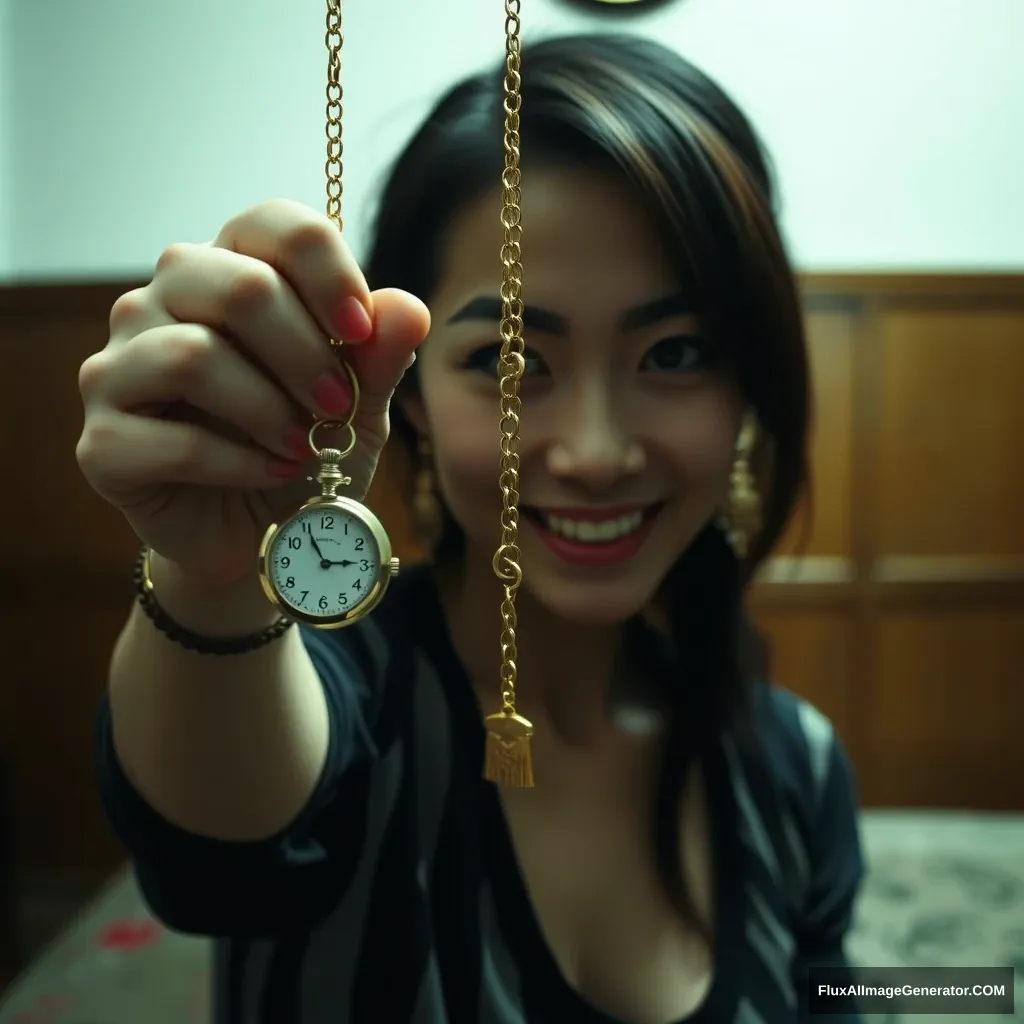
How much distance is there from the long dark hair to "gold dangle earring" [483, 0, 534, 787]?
0.02m

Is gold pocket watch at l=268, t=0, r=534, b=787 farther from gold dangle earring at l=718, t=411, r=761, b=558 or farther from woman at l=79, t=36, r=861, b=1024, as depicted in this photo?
gold dangle earring at l=718, t=411, r=761, b=558

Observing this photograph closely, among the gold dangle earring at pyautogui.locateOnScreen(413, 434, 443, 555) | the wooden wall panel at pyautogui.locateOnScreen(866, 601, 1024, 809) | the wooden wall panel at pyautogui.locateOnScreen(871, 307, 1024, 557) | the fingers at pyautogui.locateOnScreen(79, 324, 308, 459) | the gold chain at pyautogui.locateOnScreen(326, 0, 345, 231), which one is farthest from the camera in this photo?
the wooden wall panel at pyautogui.locateOnScreen(871, 307, 1024, 557)

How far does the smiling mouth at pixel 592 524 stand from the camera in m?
0.51

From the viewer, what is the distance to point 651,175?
0.50 metres

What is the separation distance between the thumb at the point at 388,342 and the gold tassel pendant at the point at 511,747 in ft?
0.61

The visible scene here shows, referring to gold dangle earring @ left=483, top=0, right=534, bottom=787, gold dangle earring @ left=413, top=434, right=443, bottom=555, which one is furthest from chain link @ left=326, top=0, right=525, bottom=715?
gold dangle earring @ left=413, top=434, right=443, bottom=555

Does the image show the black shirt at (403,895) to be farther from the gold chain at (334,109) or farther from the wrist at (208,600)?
the gold chain at (334,109)

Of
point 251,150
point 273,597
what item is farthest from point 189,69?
point 273,597

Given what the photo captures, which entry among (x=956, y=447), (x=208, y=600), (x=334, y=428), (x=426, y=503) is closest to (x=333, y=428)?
(x=334, y=428)

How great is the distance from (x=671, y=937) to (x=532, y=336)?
0.47 metres

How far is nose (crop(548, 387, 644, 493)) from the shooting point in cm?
47

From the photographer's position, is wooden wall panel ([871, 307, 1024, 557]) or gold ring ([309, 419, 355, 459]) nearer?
gold ring ([309, 419, 355, 459])

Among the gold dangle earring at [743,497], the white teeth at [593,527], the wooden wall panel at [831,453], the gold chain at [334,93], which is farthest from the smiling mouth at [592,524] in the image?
the wooden wall panel at [831,453]

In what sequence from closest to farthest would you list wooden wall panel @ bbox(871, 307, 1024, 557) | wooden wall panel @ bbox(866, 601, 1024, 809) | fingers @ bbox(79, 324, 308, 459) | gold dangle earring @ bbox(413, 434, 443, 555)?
fingers @ bbox(79, 324, 308, 459), gold dangle earring @ bbox(413, 434, 443, 555), wooden wall panel @ bbox(866, 601, 1024, 809), wooden wall panel @ bbox(871, 307, 1024, 557)
